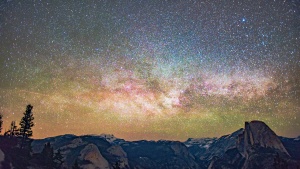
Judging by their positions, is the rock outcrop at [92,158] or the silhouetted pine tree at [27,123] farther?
the rock outcrop at [92,158]

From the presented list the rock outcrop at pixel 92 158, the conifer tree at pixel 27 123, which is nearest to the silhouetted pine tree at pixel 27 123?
the conifer tree at pixel 27 123

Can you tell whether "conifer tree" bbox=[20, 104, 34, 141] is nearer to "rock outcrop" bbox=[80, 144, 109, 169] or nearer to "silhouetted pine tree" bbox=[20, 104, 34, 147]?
"silhouetted pine tree" bbox=[20, 104, 34, 147]

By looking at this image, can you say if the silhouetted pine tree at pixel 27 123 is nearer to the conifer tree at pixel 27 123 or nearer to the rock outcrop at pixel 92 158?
the conifer tree at pixel 27 123

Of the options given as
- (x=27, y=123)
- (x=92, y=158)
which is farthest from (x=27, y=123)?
(x=92, y=158)

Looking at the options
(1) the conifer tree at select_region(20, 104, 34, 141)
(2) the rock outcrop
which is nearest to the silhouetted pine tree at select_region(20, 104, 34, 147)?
(1) the conifer tree at select_region(20, 104, 34, 141)

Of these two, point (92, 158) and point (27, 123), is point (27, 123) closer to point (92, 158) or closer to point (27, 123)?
point (27, 123)

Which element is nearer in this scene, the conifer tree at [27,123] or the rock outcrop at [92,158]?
the conifer tree at [27,123]

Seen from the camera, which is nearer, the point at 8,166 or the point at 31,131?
the point at 8,166

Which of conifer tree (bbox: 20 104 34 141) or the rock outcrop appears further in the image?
the rock outcrop

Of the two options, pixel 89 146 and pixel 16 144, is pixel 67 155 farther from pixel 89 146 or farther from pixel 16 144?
pixel 16 144

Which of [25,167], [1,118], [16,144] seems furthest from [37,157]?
[1,118]

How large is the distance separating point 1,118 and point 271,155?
184001 millimetres

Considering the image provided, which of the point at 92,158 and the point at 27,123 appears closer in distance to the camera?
the point at 27,123

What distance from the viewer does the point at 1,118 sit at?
108000mm
